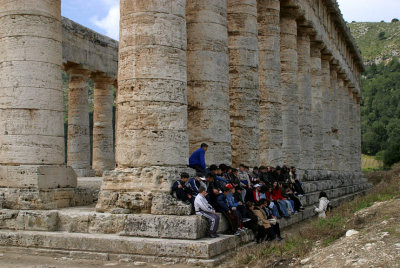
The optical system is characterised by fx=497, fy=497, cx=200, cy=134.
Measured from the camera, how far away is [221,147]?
47.6ft

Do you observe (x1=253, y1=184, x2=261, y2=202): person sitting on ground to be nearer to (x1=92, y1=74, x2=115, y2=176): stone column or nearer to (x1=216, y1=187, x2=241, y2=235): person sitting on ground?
(x1=216, y1=187, x2=241, y2=235): person sitting on ground

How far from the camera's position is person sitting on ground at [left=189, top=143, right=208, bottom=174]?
40.5ft

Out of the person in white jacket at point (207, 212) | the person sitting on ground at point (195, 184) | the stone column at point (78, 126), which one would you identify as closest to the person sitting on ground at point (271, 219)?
the person sitting on ground at point (195, 184)

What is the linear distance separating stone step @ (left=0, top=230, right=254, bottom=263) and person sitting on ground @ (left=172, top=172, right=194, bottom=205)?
1.10 meters

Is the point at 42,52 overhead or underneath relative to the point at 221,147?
overhead

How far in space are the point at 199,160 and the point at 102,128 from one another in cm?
1450

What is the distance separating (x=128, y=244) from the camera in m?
10.0

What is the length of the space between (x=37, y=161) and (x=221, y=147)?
202 inches

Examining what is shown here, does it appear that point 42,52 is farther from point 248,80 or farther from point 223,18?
point 248,80

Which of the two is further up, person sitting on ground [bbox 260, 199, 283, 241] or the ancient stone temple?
the ancient stone temple

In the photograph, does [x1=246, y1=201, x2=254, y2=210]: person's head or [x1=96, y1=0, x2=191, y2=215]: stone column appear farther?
[x1=246, y1=201, x2=254, y2=210]: person's head

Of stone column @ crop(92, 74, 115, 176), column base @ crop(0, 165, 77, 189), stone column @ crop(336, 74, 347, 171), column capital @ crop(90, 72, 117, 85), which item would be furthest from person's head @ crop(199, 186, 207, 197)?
stone column @ crop(336, 74, 347, 171)

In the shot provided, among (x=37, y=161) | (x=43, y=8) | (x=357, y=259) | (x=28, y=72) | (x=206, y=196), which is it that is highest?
(x=43, y=8)

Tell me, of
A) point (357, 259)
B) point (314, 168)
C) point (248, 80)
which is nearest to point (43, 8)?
point (248, 80)
